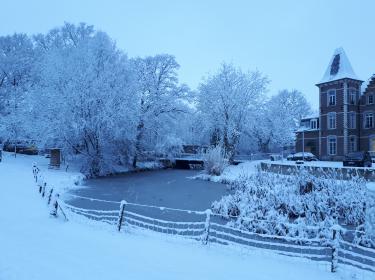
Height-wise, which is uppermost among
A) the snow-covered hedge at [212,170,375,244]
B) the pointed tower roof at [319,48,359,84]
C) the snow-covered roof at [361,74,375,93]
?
the pointed tower roof at [319,48,359,84]

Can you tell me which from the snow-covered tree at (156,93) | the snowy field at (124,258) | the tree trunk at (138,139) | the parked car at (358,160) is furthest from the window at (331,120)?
the snowy field at (124,258)

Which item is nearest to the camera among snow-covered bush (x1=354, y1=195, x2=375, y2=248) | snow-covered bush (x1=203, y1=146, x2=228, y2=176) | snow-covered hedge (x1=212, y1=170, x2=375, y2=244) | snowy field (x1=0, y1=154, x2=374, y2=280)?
snowy field (x1=0, y1=154, x2=374, y2=280)

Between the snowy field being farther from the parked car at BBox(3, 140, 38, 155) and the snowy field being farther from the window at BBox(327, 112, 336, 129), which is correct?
the window at BBox(327, 112, 336, 129)

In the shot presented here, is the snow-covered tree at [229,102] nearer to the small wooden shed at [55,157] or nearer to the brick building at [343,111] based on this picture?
the brick building at [343,111]

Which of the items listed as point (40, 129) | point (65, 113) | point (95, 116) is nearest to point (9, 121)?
point (40, 129)

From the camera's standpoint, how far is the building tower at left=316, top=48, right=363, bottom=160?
41.9 m

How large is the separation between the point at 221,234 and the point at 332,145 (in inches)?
1466

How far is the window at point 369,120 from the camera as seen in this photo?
4200 centimetres

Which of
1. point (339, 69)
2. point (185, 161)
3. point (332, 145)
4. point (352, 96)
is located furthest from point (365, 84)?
point (185, 161)

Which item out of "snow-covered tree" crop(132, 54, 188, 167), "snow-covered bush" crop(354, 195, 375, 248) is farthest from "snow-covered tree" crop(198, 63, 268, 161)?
"snow-covered bush" crop(354, 195, 375, 248)

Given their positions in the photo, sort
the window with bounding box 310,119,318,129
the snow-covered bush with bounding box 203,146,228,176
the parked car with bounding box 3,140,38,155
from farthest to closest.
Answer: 1. the window with bounding box 310,119,318,129
2. the parked car with bounding box 3,140,38,155
3. the snow-covered bush with bounding box 203,146,228,176

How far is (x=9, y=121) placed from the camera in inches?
1291

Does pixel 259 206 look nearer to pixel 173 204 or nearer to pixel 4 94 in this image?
pixel 173 204

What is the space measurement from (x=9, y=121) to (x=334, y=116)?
37.4 meters
